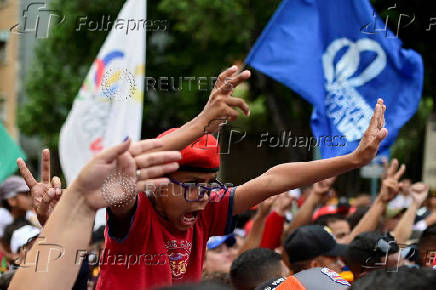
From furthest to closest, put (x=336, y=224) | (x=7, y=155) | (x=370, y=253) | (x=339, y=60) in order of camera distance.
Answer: (x=7, y=155)
(x=336, y=224)
(x=339, y=60)
(x=370, y=253)

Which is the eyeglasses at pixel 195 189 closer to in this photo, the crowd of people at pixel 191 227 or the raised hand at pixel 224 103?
the crowd of people at pixel 191 227

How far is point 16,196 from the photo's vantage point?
674 centimetres

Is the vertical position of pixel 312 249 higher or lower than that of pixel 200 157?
lower

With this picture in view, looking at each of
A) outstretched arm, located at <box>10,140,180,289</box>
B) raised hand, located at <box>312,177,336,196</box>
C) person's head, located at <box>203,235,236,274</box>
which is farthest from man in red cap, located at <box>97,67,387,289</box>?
raised hand, located at <box>312,177,336,196</box>

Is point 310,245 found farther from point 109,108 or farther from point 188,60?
point 188,60

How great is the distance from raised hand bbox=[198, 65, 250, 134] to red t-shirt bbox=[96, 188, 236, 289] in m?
0.49

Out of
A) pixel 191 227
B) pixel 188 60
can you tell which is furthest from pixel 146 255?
pixel 188 60

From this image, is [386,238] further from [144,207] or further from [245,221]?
[245,221]

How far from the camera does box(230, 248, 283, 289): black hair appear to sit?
379cm

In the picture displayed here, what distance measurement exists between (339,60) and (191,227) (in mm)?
3016

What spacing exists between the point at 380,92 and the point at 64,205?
4.06 metres

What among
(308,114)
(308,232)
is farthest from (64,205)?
(308,114)

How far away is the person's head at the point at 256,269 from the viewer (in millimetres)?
3795

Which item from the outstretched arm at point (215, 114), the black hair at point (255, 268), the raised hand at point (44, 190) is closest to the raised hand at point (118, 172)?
the outstretched arm at point (215, 114)
